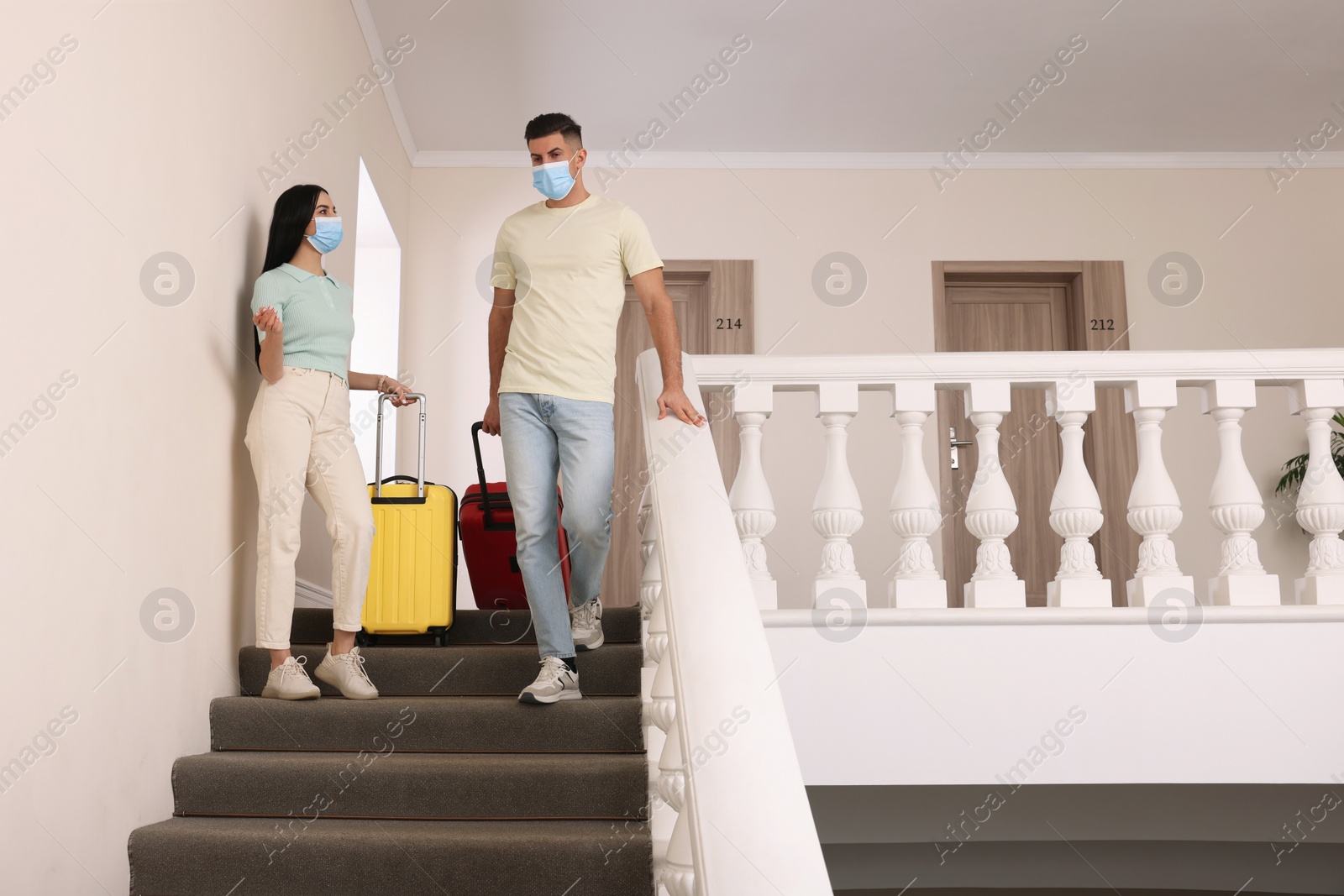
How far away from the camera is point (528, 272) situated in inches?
94.0

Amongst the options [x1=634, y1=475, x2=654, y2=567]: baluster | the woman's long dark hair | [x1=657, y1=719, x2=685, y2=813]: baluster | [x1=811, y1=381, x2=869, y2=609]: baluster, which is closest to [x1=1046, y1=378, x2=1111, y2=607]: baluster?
[x1=811, y1=381, x2=869, y2=609]: baluster

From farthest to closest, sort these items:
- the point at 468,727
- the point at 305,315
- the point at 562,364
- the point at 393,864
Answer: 1. the point at 305,315
2. the point at 562,364
3. the point at 468,727
4. the point at 393,864

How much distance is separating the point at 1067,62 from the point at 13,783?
176 inches

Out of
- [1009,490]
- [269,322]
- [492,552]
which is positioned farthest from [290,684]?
[1009,490]

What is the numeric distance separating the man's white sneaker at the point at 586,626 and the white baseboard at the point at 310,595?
41.6 inches

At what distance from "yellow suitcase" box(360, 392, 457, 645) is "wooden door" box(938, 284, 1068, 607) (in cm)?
282

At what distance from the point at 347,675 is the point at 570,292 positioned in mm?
1002

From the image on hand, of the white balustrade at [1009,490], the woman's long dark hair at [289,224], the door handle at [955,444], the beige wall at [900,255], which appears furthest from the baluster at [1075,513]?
the door handle at [955,444]

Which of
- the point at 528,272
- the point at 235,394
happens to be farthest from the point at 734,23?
the point at 235,394

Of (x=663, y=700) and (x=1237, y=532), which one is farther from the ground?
(x=1237, y=532)

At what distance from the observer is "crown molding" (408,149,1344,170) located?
17.2 ft

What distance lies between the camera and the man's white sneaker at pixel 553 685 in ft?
7.24

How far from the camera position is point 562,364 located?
2.31m

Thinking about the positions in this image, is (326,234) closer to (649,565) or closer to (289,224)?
(289,224)
